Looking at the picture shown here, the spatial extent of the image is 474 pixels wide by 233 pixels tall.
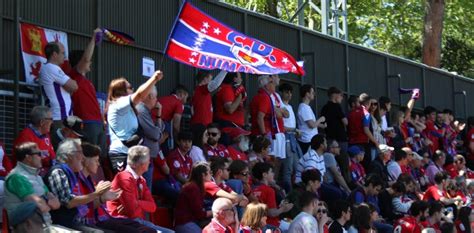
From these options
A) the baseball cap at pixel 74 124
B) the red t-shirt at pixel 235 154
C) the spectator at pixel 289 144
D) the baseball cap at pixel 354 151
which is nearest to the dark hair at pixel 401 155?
the baseball cap at pixel 354 151

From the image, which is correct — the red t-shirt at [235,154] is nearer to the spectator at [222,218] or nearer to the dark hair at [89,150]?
the spectator at [222,218]

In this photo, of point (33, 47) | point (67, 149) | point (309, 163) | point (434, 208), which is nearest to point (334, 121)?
point (309, 163)

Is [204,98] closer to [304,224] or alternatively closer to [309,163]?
[309,163]

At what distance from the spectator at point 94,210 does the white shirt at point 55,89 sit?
1.67m

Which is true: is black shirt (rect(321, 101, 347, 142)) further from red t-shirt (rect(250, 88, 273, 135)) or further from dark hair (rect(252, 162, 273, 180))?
dark hair (rect(252, 162, 273, 180))

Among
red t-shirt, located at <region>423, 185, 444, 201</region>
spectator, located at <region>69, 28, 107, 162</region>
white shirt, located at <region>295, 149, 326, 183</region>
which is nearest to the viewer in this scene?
spectator, located at <region>69, 28, 107, 162</region>

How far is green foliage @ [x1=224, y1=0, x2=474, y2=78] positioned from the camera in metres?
38.1

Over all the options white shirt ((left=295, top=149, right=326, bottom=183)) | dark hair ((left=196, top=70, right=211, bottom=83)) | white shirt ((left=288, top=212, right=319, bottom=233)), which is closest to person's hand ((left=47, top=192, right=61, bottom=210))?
white shirt ((left=288, top=212, right=319, bottom=233))

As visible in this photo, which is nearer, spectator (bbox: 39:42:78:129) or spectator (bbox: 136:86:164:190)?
spectator (bbox: 136:86:164:190)

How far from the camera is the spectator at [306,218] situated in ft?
45.2

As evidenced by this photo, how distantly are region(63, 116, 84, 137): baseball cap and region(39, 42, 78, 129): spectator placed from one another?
1.30ft

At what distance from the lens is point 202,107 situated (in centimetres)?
1566

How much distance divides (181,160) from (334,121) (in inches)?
232

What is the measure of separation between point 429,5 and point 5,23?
67.8 ft
